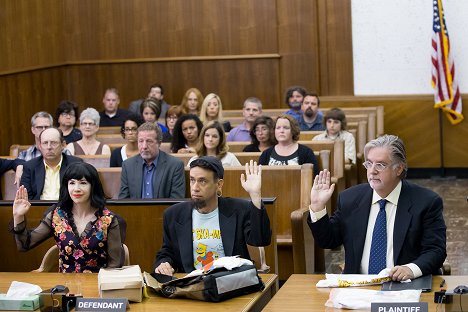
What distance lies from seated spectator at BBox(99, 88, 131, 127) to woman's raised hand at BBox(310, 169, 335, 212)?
24.0 ft

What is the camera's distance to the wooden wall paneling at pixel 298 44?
41.9 ft

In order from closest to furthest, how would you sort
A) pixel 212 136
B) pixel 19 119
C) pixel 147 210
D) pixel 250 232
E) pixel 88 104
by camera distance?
pixel 250 232 < pixel 147 210 < pixel 212 136 < pixel 19 119 < pixel 88 104

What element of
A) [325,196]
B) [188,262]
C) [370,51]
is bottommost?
[188,262]

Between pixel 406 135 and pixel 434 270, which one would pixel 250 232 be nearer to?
pixel 434 270

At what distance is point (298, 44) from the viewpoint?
1284 cm

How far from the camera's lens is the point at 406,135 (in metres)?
12.2

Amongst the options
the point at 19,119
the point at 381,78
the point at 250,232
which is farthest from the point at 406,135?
the point at 250,232

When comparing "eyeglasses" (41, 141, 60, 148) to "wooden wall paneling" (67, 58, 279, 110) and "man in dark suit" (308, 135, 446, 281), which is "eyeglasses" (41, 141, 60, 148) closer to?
"man in dark suit" (308, 135, 446, 281)

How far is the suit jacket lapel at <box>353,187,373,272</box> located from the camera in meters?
4.57

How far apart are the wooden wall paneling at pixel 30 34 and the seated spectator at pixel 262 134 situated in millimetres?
3944

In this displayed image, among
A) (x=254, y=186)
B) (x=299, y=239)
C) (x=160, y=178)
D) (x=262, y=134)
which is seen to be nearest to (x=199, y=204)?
(x=254, y=186)

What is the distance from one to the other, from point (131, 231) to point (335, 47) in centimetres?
714

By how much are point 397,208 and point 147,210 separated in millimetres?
1989

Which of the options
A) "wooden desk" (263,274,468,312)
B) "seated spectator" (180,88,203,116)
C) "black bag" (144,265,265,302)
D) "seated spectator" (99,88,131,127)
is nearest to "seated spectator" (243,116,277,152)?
"seated spectator" (180,88,203,116)
